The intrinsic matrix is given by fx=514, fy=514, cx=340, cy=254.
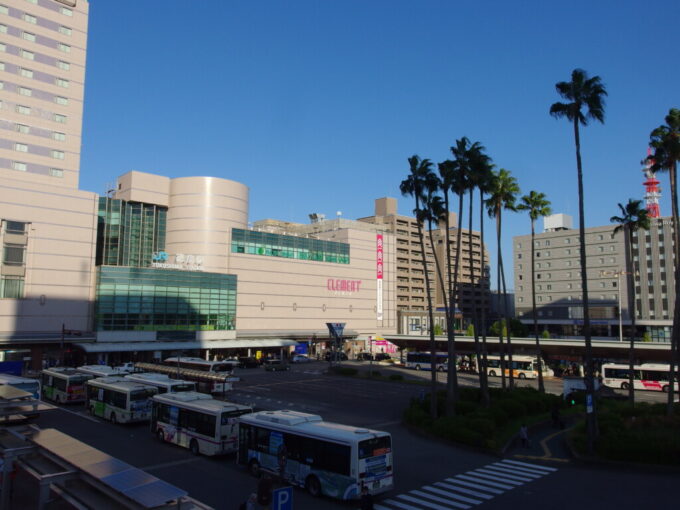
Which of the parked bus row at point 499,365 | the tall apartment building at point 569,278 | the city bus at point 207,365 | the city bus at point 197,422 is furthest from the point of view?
the tall apartment building at point 569,278

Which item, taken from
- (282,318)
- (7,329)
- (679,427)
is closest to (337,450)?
(679,427)

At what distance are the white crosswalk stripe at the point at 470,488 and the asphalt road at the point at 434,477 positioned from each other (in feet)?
0.10

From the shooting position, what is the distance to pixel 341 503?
58.6ft

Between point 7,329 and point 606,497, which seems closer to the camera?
point 606,497

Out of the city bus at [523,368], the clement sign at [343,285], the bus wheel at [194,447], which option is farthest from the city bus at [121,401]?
the clement sign at [343,285]

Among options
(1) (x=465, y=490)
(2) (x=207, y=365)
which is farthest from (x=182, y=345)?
(1) (x=465, y=490)

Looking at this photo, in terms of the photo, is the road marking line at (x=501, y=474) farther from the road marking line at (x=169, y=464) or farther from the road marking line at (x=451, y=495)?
the road marking line at (x=169, y=464)

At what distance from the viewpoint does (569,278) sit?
113688 millimetres

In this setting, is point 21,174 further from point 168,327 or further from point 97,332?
point 168,327

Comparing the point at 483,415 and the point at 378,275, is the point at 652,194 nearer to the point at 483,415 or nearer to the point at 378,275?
the point at 378,275

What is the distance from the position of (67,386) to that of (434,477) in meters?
29.5

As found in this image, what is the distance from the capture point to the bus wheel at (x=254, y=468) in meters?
20.6

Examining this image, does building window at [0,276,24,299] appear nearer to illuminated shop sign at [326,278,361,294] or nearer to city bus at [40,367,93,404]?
city bus at [40,367,93,404]

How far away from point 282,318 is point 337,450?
74079 mm
